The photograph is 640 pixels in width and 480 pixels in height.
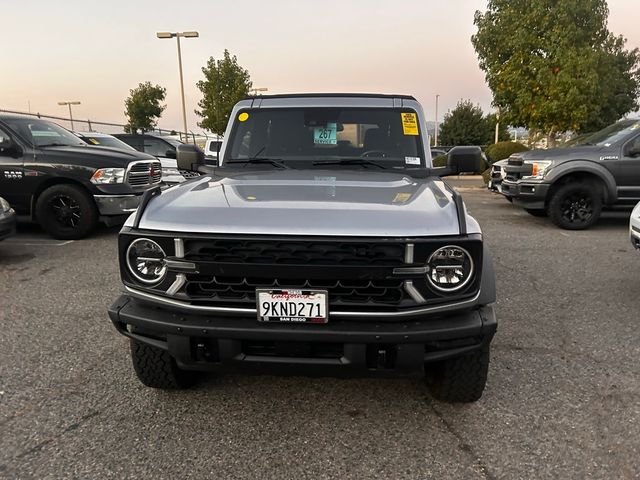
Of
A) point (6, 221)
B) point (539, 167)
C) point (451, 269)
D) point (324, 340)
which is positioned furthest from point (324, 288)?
point (539, 167)

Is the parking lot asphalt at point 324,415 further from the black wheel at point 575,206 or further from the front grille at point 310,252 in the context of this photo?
the black wheel at point 575,206

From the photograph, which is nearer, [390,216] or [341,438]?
[390,216]

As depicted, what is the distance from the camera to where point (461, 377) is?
2658 millimetres

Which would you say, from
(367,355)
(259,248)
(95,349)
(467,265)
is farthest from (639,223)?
(95,349)

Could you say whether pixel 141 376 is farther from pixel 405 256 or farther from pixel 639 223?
pixel 639 223

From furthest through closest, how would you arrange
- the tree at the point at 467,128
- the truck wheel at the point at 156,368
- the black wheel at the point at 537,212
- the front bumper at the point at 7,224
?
the tree at the point at 467,128, the black wheel at the point at 537,212, the front bumper at the point at 7,224, the truck wheel at the point at 156,368

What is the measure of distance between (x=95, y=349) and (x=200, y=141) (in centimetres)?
3088

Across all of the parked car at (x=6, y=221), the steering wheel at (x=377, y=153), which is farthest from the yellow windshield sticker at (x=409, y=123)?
the parked car at (x=6, y=221)

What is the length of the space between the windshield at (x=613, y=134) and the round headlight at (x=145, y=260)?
A: 26.8 ft

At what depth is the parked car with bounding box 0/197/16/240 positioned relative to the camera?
5.84 m

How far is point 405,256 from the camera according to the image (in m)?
2.22

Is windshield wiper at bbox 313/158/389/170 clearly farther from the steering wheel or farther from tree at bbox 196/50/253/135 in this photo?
tree at bbox 196/50/253/135

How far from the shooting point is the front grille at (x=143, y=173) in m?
7.52

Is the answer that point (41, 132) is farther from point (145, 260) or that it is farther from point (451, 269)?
point (451, 269)
